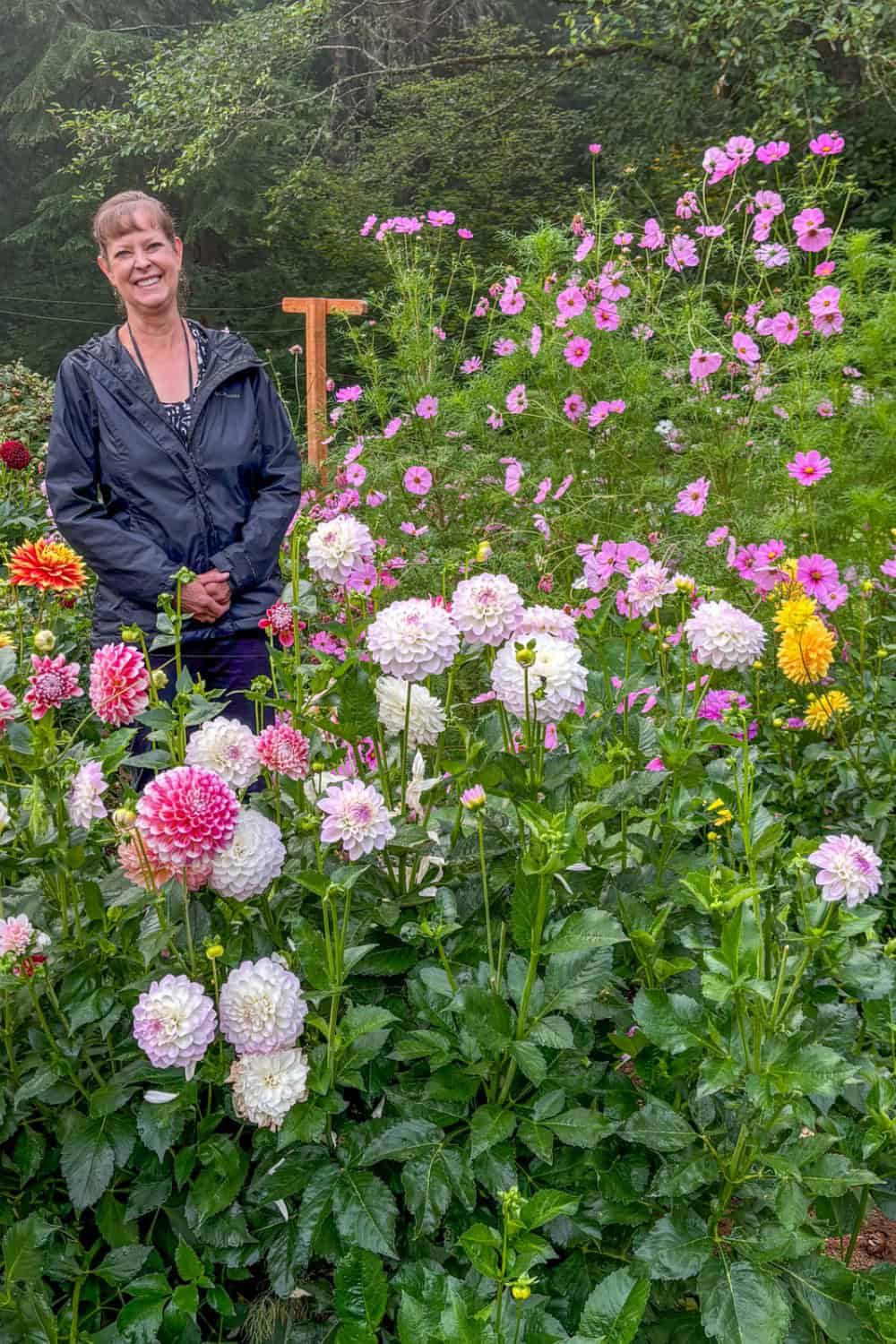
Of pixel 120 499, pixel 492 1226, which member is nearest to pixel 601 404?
pixel 120 499

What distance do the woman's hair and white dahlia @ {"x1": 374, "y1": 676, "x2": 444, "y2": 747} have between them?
4.35 feet

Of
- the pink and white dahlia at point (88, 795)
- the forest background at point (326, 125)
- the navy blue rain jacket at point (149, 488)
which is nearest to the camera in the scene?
the pink and white dahlia at point (88, 795)

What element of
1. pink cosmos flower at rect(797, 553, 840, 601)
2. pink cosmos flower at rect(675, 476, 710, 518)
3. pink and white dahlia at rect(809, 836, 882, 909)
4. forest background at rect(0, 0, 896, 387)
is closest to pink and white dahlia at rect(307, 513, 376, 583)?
pink and white dahlia at rect(809, 836, 882, 909)

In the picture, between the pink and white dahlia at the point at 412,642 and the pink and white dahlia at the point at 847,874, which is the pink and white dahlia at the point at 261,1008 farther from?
the pink and white dahlia at the point at 847,874

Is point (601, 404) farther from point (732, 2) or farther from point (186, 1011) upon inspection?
point (732, 2)

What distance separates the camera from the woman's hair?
2148 millimetres

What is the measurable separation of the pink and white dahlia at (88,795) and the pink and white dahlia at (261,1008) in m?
0.21

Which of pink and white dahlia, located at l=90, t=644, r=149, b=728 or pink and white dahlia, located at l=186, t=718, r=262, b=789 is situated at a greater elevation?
pink and white dahlia, located at l=90, t=644, r=149, b=728

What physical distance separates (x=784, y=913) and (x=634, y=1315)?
0.41 metres

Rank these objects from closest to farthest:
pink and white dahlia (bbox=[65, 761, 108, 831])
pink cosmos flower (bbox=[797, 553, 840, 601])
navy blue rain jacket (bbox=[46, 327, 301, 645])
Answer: pink and white dahlia (bbox=[65, 761, 108, 831]) < navy blue rain jacket (bbox=[46, 327, 301, 645]) < pink cosmos flower (bbox=[797, 553, 840, 601])

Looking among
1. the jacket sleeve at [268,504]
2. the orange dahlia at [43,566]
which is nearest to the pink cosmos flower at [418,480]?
the jacket sleeve at [268,504]

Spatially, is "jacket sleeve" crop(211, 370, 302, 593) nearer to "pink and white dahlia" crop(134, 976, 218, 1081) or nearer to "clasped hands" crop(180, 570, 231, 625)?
"clasped hands" crop(180, 570, 231, 625)

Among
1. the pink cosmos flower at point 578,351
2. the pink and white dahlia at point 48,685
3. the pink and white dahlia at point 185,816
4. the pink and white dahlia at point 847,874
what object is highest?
the pink and white dahlia at point 185,816

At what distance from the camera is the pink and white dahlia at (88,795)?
3.61 feet
